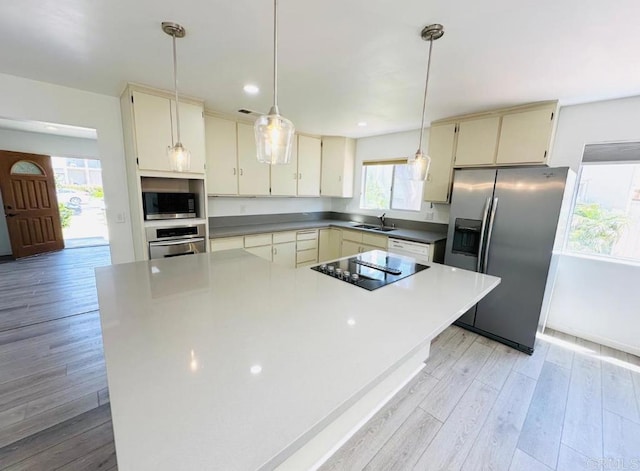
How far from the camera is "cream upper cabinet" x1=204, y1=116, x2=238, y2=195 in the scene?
329 centimetres

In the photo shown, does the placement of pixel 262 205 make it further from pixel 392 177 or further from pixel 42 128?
pixel 42 128

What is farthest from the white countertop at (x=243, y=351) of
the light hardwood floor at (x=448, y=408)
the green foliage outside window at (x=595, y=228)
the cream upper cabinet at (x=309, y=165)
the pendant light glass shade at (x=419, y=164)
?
the cream upper cabinet at (x=309, y=165)

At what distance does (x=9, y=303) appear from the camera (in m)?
3.15

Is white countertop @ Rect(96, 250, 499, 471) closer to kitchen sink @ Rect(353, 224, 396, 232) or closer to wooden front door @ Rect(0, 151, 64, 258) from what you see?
kitchen sink @ Rect(353, 224, 396, 232)

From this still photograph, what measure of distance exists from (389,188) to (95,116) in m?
3.83

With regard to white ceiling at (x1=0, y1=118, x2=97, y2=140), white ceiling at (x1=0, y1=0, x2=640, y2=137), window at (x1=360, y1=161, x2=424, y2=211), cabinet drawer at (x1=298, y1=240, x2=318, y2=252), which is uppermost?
white ceiling at (x1=0, y1=118, x2=97, y2=140)

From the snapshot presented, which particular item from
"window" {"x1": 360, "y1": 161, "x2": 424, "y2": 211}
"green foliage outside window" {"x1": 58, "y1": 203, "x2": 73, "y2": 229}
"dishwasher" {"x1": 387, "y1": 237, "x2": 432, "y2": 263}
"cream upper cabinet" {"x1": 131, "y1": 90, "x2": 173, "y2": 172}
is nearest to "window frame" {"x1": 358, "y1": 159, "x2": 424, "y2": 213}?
"window" {"x1": 360, "y1": 161, "x2": 424, "y2": 211}

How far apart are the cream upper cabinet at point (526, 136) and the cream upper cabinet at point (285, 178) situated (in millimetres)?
2712

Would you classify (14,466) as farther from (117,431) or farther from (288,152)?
(288,152)

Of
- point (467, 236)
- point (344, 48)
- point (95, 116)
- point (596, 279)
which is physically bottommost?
point (596, 279)

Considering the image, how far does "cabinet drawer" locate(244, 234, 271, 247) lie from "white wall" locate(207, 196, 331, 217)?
0.65m

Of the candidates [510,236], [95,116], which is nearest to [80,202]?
[95,116]

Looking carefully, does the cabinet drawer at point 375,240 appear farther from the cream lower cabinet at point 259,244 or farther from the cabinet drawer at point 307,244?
the cream lower cabinet at point 259,244

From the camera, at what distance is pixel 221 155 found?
3.40 meters
